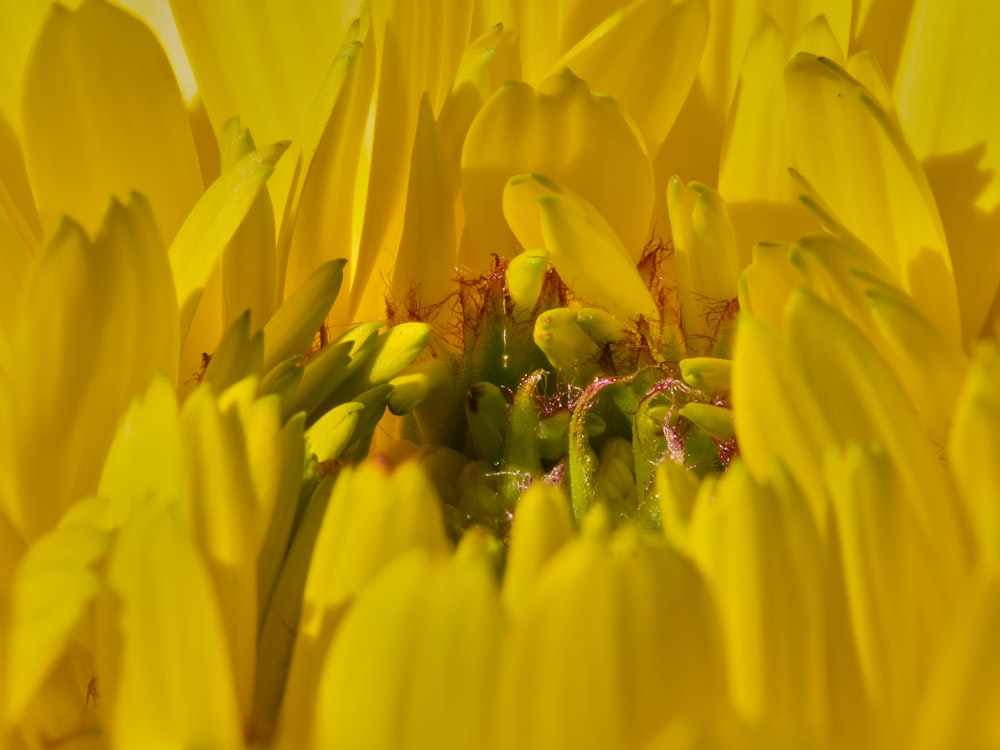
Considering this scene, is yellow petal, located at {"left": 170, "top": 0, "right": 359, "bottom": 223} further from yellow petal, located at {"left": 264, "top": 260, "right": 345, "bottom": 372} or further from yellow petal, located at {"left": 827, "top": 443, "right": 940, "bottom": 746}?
yellow petal, located at {"left": 827, "top": 443, "right": 940, "bottom": 746}

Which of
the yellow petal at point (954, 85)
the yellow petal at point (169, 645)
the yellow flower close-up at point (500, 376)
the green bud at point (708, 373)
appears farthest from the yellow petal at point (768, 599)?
the yellow petal at point (954, 85)

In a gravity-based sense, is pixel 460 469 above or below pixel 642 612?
above

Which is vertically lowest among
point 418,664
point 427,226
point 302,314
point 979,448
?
point 418,664

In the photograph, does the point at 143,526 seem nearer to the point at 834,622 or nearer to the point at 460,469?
the point at 834,622

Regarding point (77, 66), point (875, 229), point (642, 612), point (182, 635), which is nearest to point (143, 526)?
point (182, 635)

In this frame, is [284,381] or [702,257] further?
[702,257]

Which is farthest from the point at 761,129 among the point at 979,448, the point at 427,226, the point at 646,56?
the point at 979,448

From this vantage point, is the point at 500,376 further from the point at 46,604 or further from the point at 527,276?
the point at 46,604

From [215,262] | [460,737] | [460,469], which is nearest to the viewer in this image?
[460,737]
